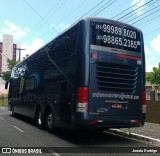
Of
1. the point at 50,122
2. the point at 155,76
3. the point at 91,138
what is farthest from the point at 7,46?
the point at 91,138

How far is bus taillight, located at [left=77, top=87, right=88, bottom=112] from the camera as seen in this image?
36.7 feet

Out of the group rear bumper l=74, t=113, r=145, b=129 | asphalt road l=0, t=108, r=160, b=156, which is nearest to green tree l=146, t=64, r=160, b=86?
asphalt road l=0, t=108, r=160, b=156

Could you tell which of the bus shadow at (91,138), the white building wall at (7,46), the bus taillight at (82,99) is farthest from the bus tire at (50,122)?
the white building wall at (7,46)

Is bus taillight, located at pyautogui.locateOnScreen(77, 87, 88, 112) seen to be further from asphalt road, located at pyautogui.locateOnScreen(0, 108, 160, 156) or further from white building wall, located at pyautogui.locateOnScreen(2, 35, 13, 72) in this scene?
white building wall, located at pyautogui.locateOnScreen(2, 35, 13, 72)

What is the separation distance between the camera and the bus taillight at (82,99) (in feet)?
36.7

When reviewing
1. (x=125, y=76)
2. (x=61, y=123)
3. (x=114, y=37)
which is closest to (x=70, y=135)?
(x=61, y=123)

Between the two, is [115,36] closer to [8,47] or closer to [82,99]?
[82,99]

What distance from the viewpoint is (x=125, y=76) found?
40.2ft

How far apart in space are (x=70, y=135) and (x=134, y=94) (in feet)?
11.0

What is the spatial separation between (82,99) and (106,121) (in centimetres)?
115

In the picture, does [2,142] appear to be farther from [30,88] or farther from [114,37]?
[30,88]

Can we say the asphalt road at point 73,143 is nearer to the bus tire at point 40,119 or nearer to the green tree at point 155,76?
the bus tire at point 40,119

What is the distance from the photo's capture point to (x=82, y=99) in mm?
11188

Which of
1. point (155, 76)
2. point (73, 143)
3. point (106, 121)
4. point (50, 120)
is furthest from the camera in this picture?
point (155, 76)
